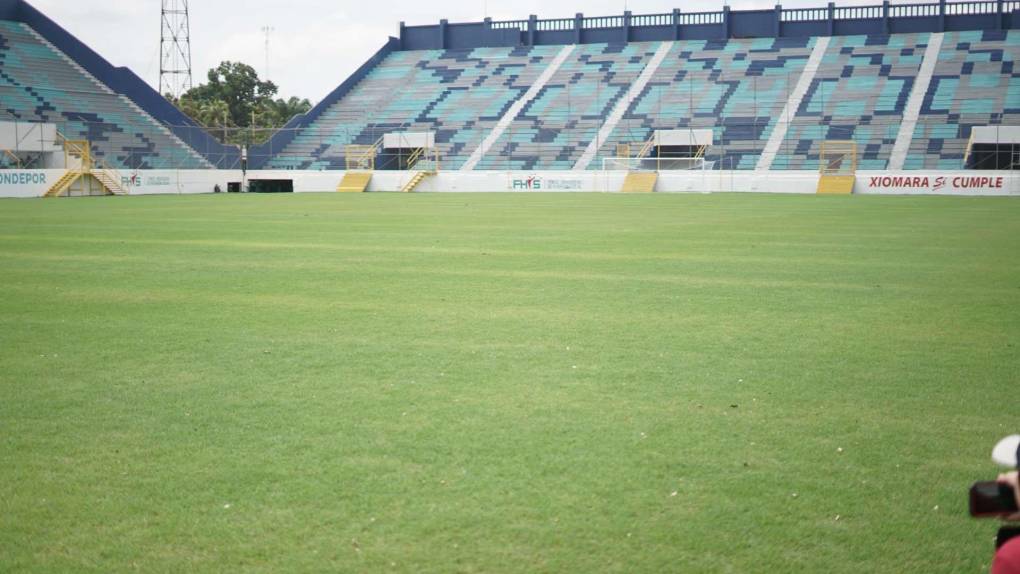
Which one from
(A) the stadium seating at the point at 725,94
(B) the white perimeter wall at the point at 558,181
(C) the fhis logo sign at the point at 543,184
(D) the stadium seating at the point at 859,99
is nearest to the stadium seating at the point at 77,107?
(B) the white perimeter wall at the point at 558,181

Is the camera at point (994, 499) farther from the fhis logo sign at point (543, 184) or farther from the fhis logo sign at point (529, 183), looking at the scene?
the fhis logo sign at point (529, 183)

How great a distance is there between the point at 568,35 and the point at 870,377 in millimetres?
57529

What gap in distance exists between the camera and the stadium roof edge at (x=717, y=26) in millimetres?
53781

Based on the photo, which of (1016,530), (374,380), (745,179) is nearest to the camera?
(1016,530)

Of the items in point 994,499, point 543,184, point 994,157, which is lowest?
point 994,499

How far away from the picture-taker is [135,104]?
49875mm

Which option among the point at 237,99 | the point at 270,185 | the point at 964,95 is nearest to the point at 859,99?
the point at 964,95

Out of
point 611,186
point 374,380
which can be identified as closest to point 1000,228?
point 374,380

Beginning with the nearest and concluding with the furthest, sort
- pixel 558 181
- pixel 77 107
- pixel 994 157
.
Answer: pixel 994 157, pixel 558 181, pixel 77 107

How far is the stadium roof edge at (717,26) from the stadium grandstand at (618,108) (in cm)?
11

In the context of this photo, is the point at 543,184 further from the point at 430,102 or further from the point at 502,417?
the point at 502,417

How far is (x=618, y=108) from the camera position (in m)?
52.2

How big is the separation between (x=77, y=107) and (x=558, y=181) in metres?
23.0

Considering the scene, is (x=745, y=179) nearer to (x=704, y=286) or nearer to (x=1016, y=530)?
(x=704, y=286)
